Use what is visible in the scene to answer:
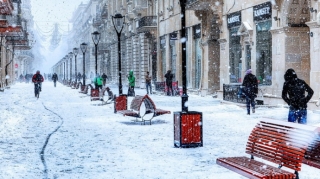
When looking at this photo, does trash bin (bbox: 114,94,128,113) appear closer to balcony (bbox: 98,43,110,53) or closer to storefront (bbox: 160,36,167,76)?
storefront (bbox: 160,36,167,76)

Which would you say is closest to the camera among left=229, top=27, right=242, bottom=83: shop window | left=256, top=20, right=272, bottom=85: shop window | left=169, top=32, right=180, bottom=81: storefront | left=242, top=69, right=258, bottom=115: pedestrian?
left=242, top=69, right=258, bottom=115: pedestrian

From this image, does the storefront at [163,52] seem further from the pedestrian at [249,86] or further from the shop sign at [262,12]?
the pedestrian at [249,86]

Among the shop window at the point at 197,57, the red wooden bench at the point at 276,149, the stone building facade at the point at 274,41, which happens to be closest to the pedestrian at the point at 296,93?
the red wooden bench at the point at 276,149

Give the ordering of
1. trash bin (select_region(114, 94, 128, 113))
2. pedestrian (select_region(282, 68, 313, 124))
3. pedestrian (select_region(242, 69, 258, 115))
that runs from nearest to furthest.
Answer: pedestrian (select_region(282, 68, 313, 124))
pedestrian (select_region(242, 69, 258, 115))
trash bin (select_region(114, 94, 128, 113))

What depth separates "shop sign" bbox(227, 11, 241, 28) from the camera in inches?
1015

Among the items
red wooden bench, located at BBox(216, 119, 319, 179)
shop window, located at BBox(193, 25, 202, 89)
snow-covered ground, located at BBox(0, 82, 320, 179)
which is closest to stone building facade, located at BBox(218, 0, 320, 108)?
snow-covered ground, located at BBox(0, 82, 320, 179)

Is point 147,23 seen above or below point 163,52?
above

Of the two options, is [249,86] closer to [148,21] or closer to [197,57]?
[197,57]

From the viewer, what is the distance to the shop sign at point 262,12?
22250 millimetres

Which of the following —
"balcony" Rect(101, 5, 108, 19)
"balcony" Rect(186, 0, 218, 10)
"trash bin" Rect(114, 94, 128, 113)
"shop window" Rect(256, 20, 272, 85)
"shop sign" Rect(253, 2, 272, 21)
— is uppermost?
"balcony" Rect(101, 5, 108, 19)

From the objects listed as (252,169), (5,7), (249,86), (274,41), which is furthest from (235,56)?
(252,169)

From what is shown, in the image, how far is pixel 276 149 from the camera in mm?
6246

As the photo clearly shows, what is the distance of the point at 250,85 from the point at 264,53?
6.19 metres

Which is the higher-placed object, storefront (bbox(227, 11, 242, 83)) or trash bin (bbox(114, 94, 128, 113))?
storefront (bbox(227, 11, 242, 83))
